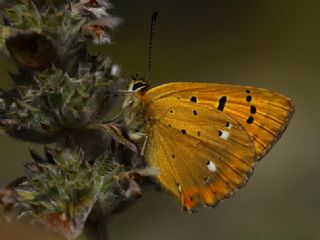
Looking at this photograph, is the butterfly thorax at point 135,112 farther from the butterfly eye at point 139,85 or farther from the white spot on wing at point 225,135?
the white spot on wing at point 225,135

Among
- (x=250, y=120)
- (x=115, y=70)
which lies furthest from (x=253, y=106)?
(x=115, y=70)

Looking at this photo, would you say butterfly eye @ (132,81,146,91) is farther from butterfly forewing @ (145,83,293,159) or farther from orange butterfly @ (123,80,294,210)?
butterfly forewing @ (145,83,293,159)

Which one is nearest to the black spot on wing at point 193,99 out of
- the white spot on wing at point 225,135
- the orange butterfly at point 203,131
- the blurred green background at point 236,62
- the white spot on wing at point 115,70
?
the orange butterfly at point 203,131

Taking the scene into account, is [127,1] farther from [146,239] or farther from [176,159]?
[176,159]

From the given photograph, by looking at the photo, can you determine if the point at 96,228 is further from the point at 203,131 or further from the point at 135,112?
the point at 203,131

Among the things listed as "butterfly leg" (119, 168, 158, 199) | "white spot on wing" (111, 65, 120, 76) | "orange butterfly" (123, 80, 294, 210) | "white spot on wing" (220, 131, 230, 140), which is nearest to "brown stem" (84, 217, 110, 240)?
"butterfly leg" (119, 168, 158, 199)

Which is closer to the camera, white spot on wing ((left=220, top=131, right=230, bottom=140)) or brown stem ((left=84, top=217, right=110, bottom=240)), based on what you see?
brown stem ((left=84, top=217, right=110, bottom=240))

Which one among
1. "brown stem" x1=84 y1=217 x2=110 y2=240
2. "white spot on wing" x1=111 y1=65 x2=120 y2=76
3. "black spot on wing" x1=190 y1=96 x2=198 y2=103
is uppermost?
"white spot on wing" x1=111 y1=65 x2=120 y2=76

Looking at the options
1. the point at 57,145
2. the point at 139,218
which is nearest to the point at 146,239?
the point at 139,218
